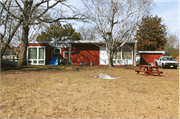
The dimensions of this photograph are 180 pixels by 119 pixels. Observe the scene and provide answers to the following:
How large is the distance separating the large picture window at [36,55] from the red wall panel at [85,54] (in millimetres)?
4100

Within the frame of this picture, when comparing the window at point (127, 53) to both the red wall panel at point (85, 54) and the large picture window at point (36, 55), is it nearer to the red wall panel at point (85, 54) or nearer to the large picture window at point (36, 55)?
the red wall panel at point (85, 54)

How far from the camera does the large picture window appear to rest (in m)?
19.1

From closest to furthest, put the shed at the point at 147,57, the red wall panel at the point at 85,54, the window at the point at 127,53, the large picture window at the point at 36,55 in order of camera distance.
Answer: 1. the large picture window at the point at 36,55
2. the red wall panel at the point at 85,54
3. the window at the point at 127,53
4. the shed at the point at 147,57

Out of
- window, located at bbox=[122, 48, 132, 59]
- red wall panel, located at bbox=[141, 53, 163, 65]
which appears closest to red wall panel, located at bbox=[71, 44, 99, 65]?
window, located at bbox=[122, 48, 132, 59]

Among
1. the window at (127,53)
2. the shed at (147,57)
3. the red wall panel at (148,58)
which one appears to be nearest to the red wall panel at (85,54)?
the window at (127,53)

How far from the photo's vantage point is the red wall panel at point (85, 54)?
66.0ft

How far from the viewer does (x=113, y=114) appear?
341cm

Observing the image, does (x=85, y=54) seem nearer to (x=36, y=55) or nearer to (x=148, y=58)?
(x=36, y=55)

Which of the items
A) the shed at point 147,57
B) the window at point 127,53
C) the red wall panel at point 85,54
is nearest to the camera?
the red wall panel at point 85,54

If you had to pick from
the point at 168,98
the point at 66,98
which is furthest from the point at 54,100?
the point at 168,98

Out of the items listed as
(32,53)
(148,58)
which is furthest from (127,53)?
(32,53)

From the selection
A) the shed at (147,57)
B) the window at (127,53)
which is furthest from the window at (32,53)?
the shed at (147,57)

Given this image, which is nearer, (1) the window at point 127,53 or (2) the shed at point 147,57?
(1) the window at point 127,53

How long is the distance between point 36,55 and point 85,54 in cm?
672
